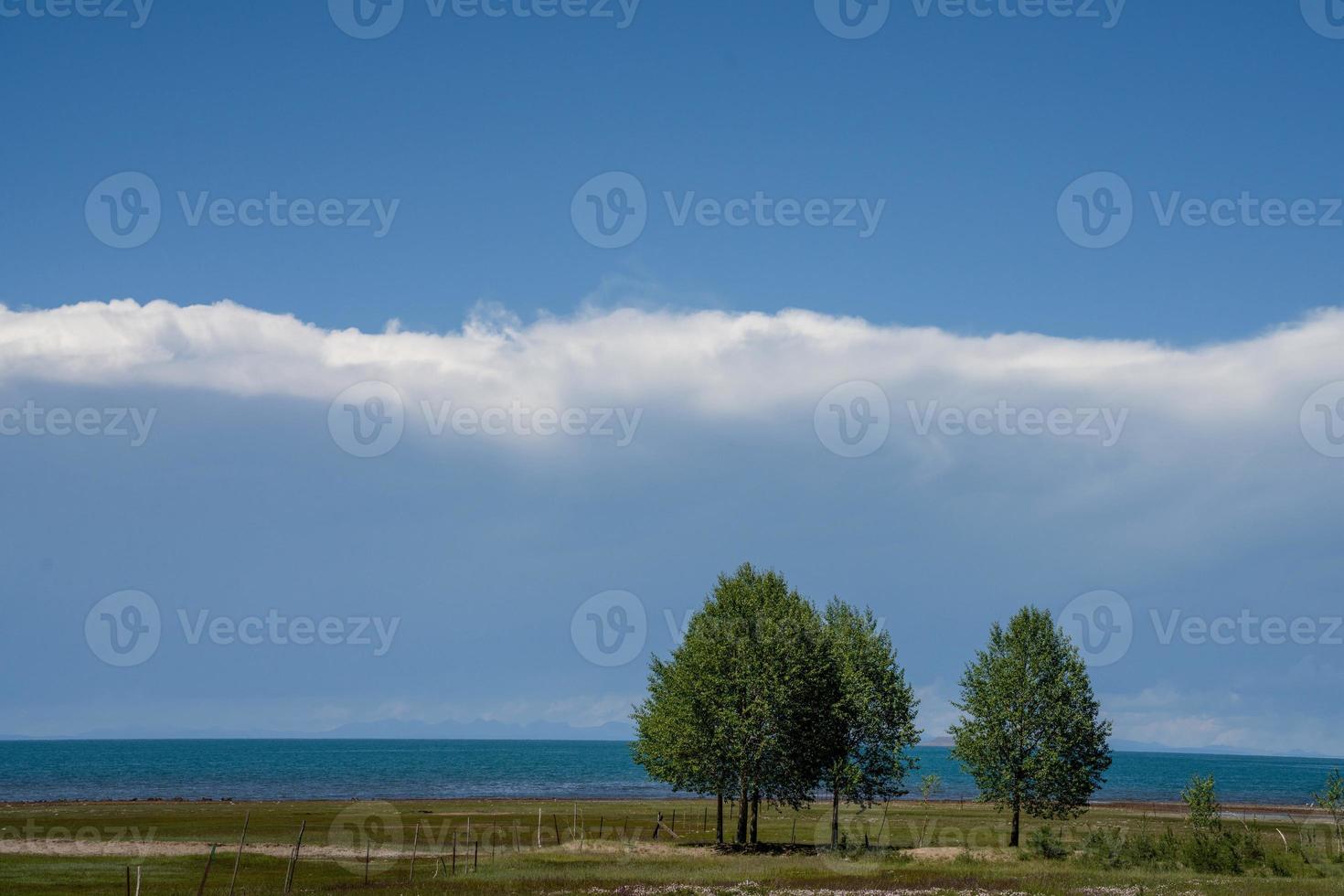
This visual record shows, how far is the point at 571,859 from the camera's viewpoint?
203 feet

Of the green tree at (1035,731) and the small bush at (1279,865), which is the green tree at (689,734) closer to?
the green tree at (1035,731)

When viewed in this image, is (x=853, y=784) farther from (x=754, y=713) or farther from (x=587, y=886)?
(x=587, y=886)

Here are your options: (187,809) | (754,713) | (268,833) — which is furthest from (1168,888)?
(187,809)

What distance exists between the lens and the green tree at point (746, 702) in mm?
65188

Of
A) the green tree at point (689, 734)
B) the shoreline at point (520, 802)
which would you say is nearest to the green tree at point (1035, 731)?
the green tree at point (689, 734)

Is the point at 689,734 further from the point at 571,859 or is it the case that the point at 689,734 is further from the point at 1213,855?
the point at 1213,855

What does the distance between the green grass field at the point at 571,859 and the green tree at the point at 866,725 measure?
159 inches

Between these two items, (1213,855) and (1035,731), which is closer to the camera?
(1213,855)

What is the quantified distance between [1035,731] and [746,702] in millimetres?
18183

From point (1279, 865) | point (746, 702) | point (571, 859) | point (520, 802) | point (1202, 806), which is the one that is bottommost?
point (520, 802)

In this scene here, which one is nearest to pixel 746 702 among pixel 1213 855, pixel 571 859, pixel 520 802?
pixel 571 859

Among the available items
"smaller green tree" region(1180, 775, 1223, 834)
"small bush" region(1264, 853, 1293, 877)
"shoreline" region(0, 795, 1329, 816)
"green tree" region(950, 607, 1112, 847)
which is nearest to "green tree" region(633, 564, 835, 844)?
"green tree" region(950, 607, 1112, 847)

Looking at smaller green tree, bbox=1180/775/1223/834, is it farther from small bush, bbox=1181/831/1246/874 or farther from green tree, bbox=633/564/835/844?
green tree, bbox=633/564/835/844

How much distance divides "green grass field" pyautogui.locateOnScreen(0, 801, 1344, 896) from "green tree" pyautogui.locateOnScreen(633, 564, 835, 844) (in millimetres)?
4622
